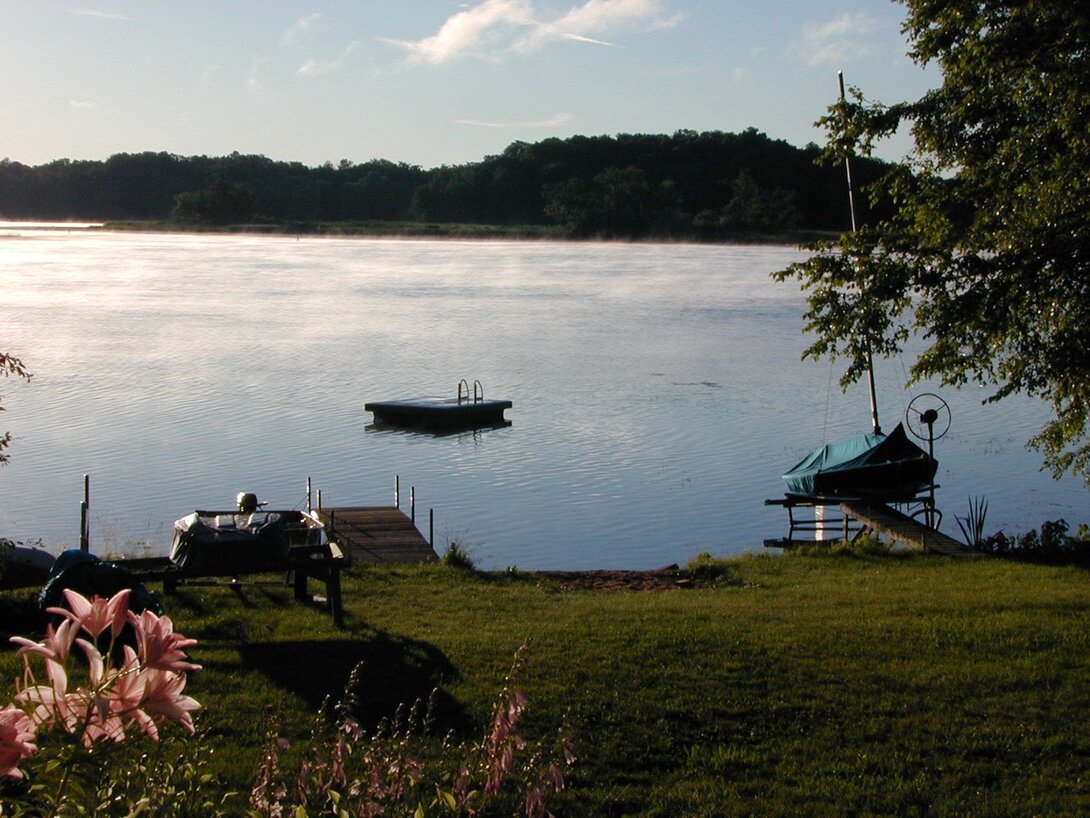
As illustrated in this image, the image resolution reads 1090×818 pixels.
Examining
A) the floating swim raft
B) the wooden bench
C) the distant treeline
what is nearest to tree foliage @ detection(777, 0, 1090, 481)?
the wooden bench

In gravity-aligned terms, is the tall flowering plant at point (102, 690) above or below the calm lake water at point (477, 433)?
above

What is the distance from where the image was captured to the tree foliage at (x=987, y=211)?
12609 mm

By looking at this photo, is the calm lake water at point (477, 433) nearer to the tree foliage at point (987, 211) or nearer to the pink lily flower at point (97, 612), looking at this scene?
the tree foliage at point (987, 211)

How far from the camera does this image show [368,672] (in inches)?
323

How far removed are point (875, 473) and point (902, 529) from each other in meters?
2.91

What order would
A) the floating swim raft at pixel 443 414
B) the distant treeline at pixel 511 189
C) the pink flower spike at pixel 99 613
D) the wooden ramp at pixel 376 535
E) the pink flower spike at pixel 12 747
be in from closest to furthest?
the pink flower spike at pixel 12 747
the pink flower spike at pixel 99 613
the wooden ramp at pixel 376 535
the floating swim raft at pixel 443 414
the distant treeline at pixel 511 189

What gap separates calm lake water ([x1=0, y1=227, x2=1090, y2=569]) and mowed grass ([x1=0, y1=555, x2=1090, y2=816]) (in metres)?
6.95

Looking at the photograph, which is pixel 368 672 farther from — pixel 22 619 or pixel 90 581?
pixel 22 619

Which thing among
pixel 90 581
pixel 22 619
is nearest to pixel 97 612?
pixel 90 581

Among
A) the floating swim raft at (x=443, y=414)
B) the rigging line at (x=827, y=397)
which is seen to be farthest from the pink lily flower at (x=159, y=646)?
the floating swim raft at (x=443, y=414)

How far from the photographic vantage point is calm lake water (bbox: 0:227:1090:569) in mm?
20594

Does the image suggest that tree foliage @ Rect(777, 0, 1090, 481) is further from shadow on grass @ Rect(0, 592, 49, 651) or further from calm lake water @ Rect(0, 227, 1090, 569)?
shadow on grass @ Rect(0, 592, 49, 651)

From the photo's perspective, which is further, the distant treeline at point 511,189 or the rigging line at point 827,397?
the distant treeline at point 511,189

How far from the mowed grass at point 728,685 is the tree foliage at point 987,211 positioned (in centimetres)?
295
